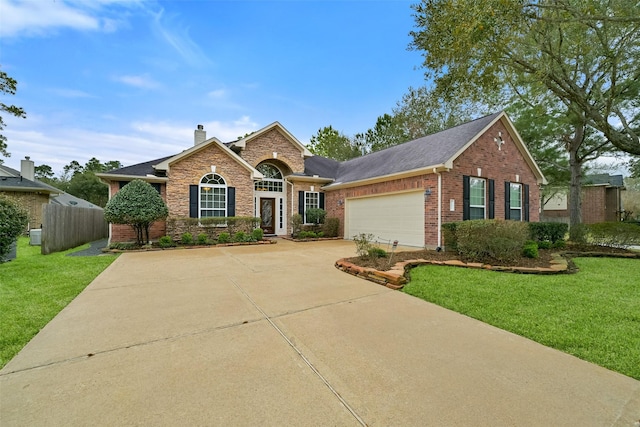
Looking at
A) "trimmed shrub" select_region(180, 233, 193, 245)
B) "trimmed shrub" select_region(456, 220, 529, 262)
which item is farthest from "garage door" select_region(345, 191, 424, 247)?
"trimmed shrub" select_region(180, 233, 193, 245)

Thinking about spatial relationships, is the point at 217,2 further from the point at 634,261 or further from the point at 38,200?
the point at 38,200

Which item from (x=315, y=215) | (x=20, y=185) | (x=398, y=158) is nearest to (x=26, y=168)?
(x=20, y=185)

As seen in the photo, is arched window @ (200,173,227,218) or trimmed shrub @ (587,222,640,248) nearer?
trimmed shrub @ (587,222,640,248)

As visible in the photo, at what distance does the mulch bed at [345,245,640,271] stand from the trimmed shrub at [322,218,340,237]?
6665 millimetres

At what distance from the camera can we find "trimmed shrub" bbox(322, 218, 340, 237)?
14.4m

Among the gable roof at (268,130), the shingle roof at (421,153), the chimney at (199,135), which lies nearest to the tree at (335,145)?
the shingle roof at (421,153)

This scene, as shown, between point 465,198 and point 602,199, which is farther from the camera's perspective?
point 602,199

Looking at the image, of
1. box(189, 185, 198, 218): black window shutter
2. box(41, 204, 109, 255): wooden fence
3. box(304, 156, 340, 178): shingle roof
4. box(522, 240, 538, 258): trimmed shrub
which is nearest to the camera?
box(522, 240, 538, 258): trimmed shrub

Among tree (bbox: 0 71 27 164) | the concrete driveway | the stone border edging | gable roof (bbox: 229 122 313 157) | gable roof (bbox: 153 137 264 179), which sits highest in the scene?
tree (bbox: 0 71 27 164)

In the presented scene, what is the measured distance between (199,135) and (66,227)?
7048 mm

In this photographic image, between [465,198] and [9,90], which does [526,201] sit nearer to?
[465,198]

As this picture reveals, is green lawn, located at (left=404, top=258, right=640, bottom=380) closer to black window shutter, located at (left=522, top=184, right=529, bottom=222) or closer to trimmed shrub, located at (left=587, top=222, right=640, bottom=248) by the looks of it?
trimmed shrub, located at (left=587, top=222, right=640, bottom=248)

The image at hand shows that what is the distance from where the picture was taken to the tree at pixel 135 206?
966 cm

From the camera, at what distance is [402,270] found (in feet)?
18.1
